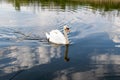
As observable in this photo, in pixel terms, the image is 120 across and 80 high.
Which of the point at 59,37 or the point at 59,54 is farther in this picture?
the point at 59,37

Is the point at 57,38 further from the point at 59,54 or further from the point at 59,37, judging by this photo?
the point at 59,54

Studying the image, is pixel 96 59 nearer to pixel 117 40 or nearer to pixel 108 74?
pixel 108 74

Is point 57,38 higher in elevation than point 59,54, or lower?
higher

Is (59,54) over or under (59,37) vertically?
under

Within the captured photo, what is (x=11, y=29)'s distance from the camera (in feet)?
101

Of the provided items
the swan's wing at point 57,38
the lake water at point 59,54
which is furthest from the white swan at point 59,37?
the lake water at point 59,54

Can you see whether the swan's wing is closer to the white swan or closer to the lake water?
the white swan

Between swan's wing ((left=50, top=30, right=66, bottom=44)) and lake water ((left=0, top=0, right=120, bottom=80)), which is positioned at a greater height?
swan's wing ((left=50, top=30, right=66, bottom=44))

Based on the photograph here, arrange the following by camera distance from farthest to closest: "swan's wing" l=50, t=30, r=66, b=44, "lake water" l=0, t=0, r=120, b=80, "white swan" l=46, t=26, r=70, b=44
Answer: "swan's wing" l=50, t=30, r=66, b=44 → "white swan" l=46, t=26, r=70, b=44 → "lake water" l=0, t=0, r=120, b=80

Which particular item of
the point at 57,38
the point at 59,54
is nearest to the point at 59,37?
the point at 57,38

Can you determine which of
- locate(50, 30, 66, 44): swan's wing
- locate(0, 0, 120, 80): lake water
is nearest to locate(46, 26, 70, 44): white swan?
locate(50, 30, 66, 44): swan's wing

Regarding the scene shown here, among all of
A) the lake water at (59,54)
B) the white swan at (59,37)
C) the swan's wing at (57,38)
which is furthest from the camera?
the swan's wing at (57,38)

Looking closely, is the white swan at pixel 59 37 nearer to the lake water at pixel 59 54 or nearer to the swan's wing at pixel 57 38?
the swan's wing at pixel 57 38

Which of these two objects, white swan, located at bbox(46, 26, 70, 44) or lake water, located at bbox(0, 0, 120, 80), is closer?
lake water, located at bbox(0, 0, 120, 80)
